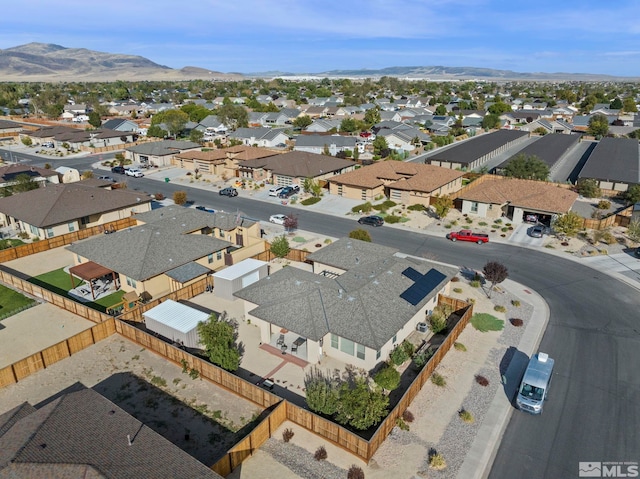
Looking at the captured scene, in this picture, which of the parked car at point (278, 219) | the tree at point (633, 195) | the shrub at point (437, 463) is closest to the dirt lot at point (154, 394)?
the shrub at point (437, 463)

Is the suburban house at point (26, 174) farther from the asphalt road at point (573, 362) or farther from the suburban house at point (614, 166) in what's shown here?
the suburban house at point (614, 166)

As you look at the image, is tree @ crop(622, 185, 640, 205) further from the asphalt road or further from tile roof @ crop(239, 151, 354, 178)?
tile roof @ crop(239, 151, 354, 178)

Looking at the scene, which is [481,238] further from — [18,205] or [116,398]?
[18,205]

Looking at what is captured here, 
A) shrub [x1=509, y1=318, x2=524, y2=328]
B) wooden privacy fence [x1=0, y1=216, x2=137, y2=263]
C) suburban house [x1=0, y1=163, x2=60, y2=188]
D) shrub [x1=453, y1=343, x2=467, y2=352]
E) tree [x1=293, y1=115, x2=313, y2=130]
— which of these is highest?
tree [x1=293, y1=115, x2=313, y2=130]

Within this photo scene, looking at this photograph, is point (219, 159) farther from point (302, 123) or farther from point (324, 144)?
point (302, 123)

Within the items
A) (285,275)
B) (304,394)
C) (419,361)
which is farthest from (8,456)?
(419,361)

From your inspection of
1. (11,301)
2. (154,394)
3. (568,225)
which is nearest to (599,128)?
(568,225)

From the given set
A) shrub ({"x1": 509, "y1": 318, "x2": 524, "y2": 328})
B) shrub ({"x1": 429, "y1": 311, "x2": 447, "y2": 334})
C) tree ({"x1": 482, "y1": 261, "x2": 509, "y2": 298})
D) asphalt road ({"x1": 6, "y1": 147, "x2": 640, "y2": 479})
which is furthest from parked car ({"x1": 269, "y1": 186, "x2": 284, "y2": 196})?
shrub ({"x1": 509, "y1": 318, "x2": 524, "y2": 328})
